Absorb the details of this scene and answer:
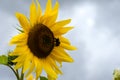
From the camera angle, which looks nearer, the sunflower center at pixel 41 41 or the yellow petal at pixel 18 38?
the yellow petal at pixel 18 38

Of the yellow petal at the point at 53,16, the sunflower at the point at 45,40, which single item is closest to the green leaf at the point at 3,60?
the sunflower at the point at 45,40

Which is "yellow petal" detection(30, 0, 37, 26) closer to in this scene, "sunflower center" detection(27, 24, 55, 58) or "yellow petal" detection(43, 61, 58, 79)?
"sunflower center" detection(27, 24, 55, 58)

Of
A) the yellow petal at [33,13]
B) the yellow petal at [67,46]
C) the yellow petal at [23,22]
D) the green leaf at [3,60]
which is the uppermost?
the yellow petal at [33,13]

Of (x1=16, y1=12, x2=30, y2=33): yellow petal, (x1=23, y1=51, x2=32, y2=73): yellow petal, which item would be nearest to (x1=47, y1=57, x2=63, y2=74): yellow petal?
(x1=23, y1=51, x2=32, y2=73): yellow petal

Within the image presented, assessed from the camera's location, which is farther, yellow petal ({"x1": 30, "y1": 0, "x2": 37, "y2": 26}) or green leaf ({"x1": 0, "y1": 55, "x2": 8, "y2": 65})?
green leaf ({"x1": 0, "y1": 55, "x2": 8, "y2": 65})

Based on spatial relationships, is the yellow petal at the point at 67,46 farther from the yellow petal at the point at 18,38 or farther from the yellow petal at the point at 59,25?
the yellow petal at the point at 18,38

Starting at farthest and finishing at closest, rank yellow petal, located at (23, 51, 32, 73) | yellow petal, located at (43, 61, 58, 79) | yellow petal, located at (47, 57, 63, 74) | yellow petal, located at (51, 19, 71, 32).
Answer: yellow petal, located at (51, 19, 71, 32)
yellow petal, located at (47, 57, 63, 74)
yellow petal, located at (43, 61, 58, 79)
yellow petal, located at (23, 51, 32, 73)
